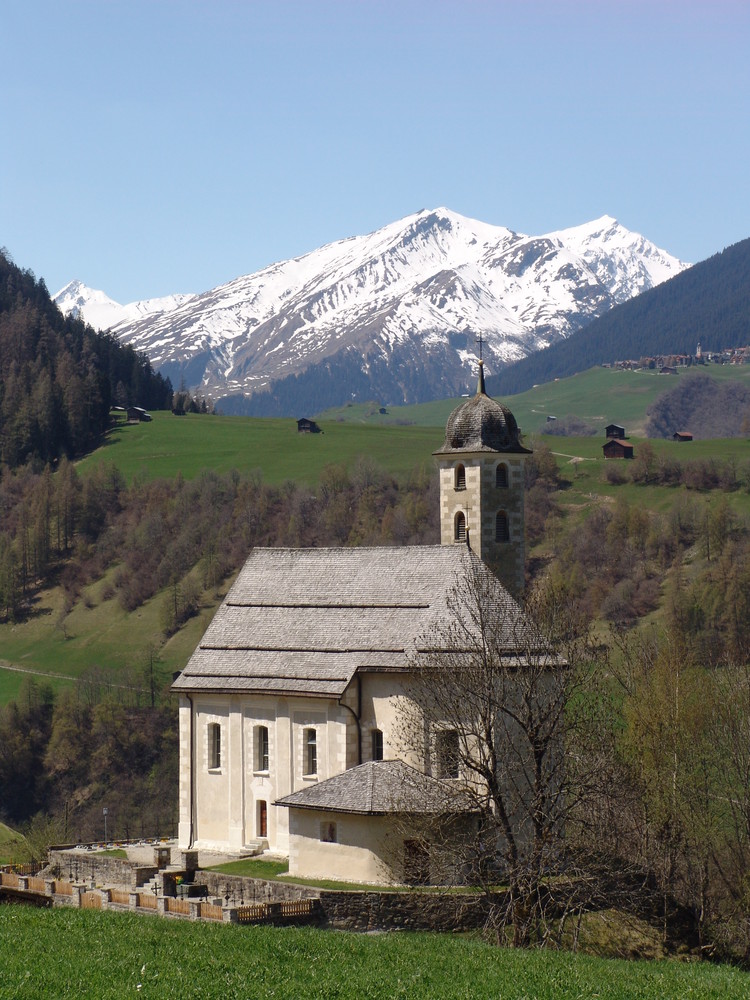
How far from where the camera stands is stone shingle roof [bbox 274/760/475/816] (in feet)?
153

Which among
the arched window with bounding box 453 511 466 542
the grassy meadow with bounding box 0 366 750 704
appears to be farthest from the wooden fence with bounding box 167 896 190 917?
the grassy meadow with bounding box 0 366 750 704

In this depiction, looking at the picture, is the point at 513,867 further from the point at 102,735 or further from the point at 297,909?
the point at 102,735

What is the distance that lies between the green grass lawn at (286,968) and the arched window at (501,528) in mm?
22584

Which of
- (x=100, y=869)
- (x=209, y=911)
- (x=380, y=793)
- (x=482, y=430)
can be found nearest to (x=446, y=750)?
(x=380, y=793)

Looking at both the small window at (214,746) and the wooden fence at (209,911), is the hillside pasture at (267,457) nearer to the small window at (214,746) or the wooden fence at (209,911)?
the small window at (214,746)

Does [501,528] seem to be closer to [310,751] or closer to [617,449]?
[310,751]

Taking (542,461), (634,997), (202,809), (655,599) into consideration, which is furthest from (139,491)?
(634,997)

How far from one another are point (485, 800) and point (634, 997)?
50.1 ft

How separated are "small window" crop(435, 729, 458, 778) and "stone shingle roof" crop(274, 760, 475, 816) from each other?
98 centimetres

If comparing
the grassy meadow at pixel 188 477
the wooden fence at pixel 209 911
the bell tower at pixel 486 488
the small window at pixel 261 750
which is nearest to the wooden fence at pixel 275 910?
the wooden fence at pixel 209 911

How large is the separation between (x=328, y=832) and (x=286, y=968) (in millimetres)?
18629

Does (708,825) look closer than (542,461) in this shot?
Yes

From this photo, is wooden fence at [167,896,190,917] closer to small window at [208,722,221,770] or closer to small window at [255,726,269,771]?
small window at [255,726,269,771]

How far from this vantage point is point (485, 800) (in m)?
43.1
